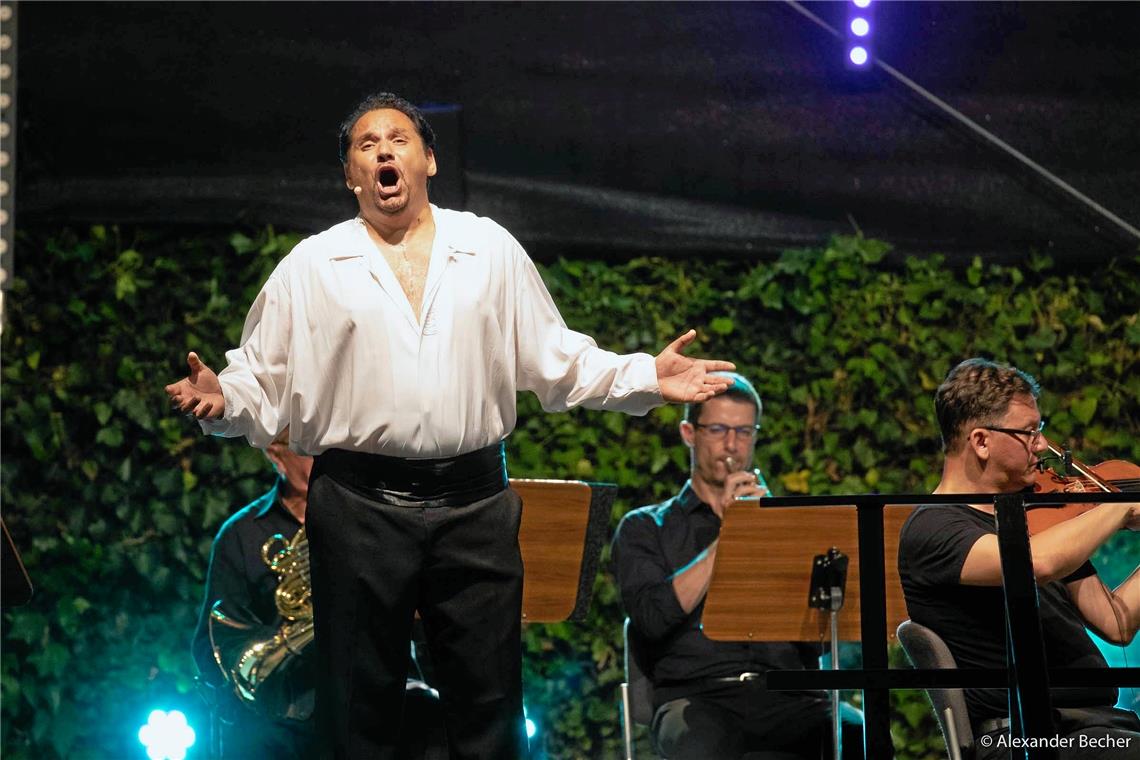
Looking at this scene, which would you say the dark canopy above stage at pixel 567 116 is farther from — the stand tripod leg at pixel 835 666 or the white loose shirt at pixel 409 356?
the white loose shirt at pixel 409 356

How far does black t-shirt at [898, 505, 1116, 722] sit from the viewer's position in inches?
128

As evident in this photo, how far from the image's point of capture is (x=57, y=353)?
5574 mm

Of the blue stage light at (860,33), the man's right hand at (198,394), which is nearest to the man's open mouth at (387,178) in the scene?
the man's right hand at (198,394)

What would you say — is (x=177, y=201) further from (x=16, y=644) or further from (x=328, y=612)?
(x=328, y=612)

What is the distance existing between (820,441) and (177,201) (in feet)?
8.66

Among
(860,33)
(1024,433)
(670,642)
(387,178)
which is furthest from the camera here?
(860,33)

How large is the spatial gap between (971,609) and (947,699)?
0.71ft

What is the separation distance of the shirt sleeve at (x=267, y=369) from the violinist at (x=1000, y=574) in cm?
150

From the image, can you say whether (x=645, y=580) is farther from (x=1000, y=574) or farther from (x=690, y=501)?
(x=1000, y=574)

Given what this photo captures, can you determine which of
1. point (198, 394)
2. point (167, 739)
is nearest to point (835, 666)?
point (198, 394)

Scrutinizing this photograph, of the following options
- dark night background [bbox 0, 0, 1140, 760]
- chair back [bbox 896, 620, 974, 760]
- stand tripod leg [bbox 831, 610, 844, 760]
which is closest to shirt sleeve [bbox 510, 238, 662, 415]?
chair back [bbox 896, 620, 974, 760]

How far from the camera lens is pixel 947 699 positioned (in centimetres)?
323

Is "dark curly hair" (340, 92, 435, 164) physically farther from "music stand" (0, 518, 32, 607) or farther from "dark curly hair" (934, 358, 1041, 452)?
"dark curly hair" (934, 358, 1041, 452)

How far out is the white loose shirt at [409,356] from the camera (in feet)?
9.80
